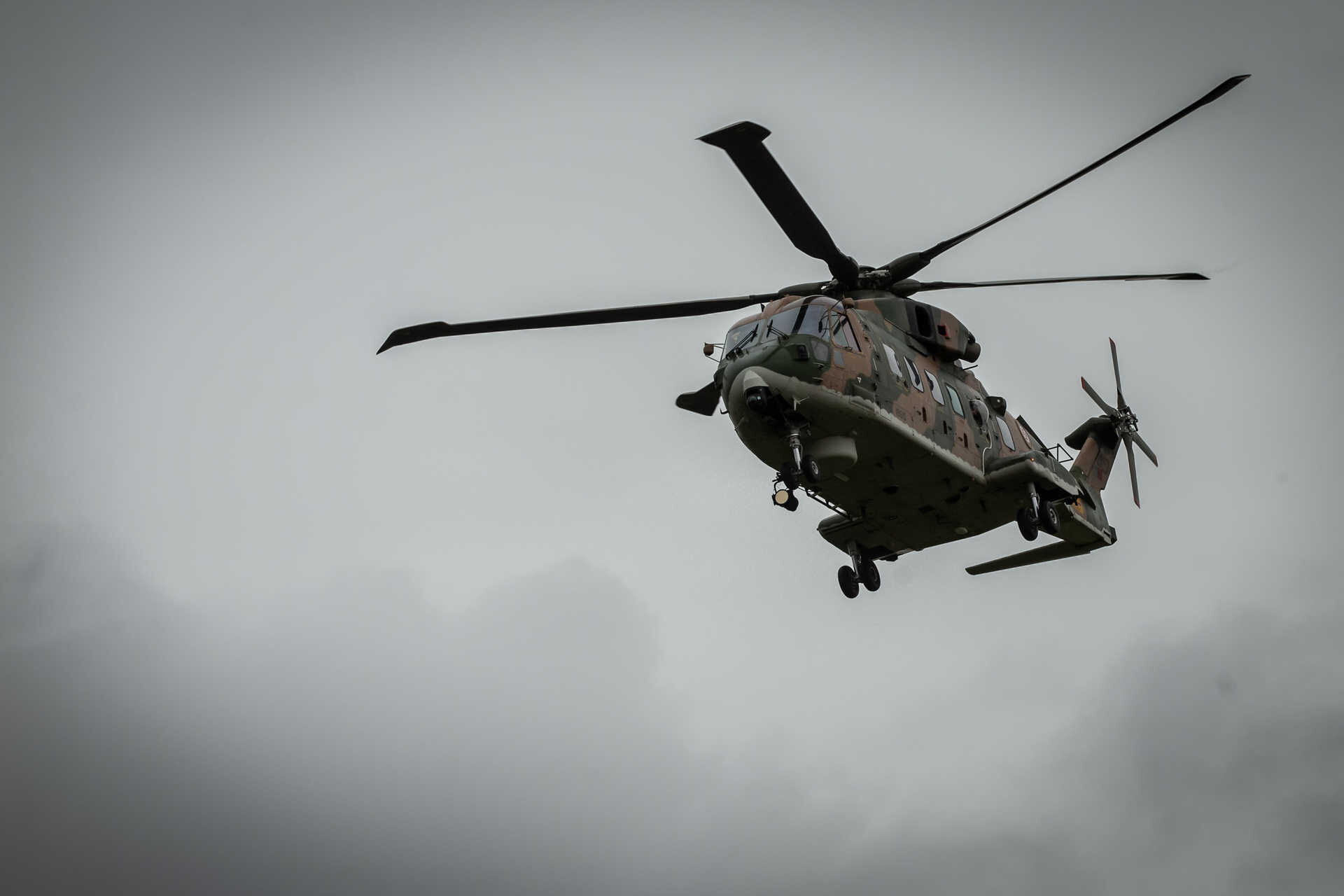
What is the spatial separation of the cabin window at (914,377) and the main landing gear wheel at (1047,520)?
14.3ft

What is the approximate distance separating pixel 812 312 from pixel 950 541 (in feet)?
25.8

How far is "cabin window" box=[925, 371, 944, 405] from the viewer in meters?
30.1

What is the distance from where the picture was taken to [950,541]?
1296 inches

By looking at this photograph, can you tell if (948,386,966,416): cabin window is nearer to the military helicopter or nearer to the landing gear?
the military helicopter

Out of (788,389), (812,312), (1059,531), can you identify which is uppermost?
(812,312)

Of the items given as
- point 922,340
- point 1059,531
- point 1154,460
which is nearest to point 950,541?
point 1059,531

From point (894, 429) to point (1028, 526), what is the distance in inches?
205

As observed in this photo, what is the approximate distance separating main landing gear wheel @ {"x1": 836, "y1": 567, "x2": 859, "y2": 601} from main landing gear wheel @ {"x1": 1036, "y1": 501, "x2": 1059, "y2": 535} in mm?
4281

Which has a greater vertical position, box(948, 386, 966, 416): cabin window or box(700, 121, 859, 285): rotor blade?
box(700, 121, 859, 285): rotor blade

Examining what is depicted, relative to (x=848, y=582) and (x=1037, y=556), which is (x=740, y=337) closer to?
(x=848, y=582)

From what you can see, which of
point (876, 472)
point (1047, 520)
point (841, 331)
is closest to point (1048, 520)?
point (1047, 520)

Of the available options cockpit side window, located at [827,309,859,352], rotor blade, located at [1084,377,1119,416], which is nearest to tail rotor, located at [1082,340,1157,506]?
rotor blade, located at [1084,377,1119,416]

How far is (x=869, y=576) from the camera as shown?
3219 cm

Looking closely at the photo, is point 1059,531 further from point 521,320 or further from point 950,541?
point 521,320
